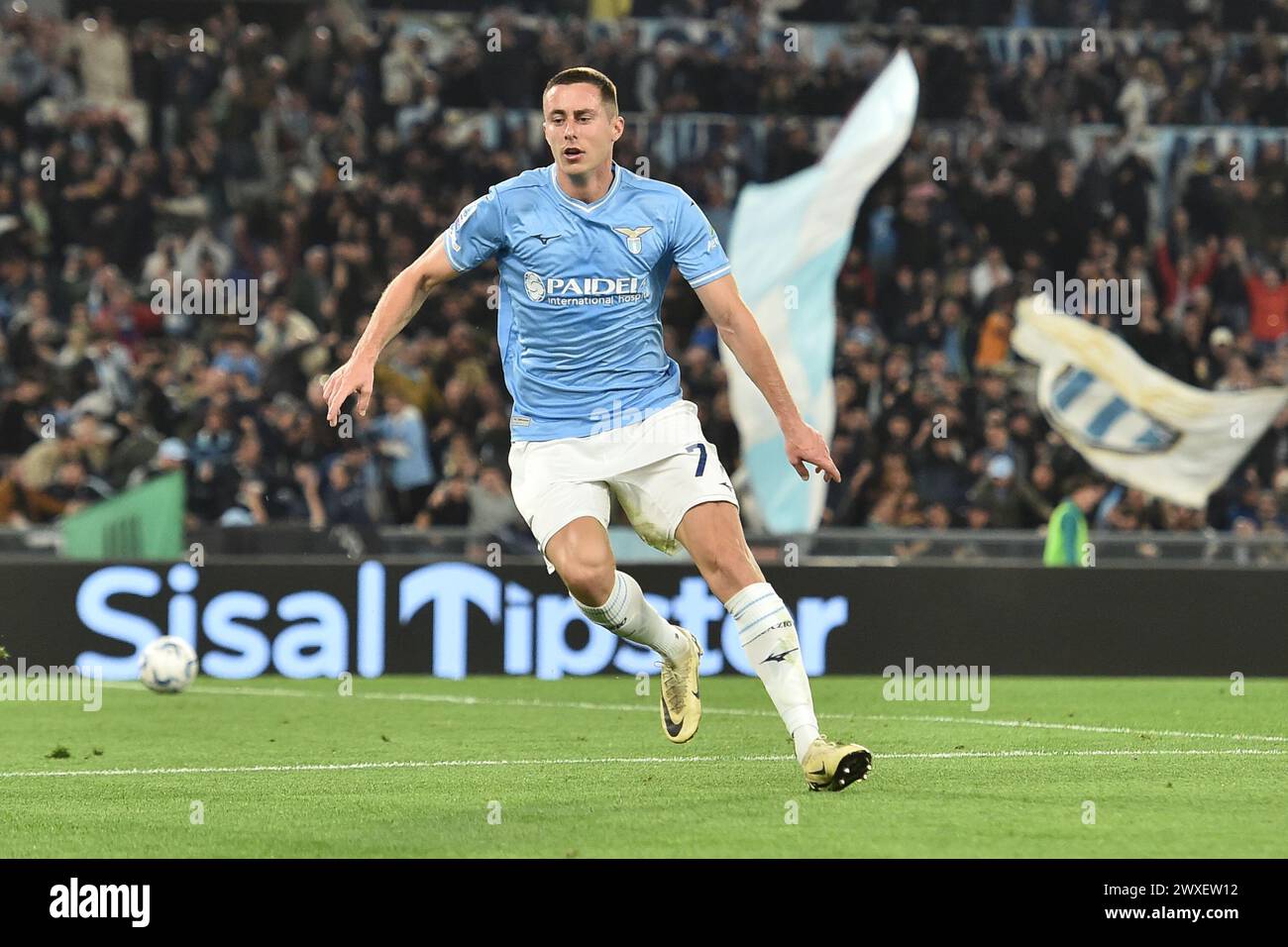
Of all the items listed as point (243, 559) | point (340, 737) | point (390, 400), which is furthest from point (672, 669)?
point (390, 400)

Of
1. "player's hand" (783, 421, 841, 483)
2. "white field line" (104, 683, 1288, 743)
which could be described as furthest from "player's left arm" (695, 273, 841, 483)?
"white field line" (104, 683, 1288, 743)

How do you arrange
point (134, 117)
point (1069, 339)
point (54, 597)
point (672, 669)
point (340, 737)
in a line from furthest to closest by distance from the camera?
point (134, 117), point (1069, 339), point (54, 597), point (340, 737), point (672, 669)

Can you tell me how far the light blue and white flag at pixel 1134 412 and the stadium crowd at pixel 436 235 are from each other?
267 millimetres

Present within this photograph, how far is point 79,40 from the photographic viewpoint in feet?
62.2

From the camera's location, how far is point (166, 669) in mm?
11281

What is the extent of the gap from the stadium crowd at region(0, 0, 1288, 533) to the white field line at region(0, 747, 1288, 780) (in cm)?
567

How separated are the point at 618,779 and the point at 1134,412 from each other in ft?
32.8

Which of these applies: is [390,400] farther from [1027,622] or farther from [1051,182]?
[1051,182]

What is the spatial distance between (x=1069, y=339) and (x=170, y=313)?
24.0ft

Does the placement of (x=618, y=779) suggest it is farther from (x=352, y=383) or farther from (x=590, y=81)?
(x=590, y=81)
